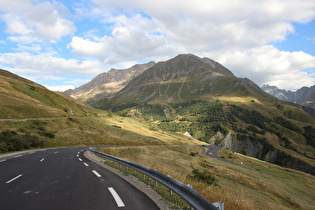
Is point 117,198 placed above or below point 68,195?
above

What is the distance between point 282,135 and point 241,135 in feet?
152

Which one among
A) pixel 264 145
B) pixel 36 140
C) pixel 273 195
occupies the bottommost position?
pixel 264 145

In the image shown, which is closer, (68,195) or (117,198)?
(117,198)

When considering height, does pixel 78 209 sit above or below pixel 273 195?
above

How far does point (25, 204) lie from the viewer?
6883 mm

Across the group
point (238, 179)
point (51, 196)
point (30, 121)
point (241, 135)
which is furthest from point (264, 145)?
point (51, 196)

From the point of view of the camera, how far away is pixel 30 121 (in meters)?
46.8

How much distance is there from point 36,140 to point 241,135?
177815mm

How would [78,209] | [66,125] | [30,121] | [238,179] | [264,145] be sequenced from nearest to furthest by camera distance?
[78,209] → [238,179] → [30,121] → [66,125] → [264,145]

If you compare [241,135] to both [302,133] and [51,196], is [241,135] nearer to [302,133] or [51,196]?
[302,133]

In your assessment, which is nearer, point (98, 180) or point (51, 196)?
point (51, 196)

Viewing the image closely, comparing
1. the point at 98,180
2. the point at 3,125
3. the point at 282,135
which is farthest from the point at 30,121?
the point at 282,135

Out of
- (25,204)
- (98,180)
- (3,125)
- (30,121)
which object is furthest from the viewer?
(30,121)

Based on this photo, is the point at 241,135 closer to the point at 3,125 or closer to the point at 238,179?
the point at 238,179
